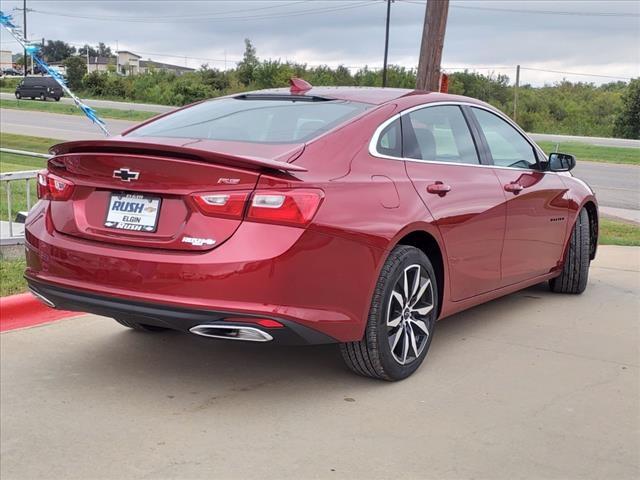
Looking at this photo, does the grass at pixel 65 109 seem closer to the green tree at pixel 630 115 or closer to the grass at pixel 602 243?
the green tree at pixel 630 115

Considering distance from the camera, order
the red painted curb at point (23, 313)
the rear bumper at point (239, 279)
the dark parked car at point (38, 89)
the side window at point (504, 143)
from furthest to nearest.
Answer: the dark parked car at point (38, 89) → the side window at point (504, 143) → the red painted curb at point (23, 313) → the rear bumper at point (239, 279)

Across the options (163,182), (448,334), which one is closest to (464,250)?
(448,334)

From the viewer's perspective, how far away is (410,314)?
4102mm

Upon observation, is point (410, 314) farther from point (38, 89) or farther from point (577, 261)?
point (38, 89)

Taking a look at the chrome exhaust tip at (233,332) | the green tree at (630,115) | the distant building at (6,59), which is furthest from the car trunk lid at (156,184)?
the distant building at (6,59)

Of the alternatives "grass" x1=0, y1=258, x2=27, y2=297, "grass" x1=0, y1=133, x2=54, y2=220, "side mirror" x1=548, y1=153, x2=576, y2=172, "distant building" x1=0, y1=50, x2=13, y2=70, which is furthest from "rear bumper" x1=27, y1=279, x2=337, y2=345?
"distant building" x1=0, y1=50, x2=13, y2=70

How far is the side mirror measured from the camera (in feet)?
18.7

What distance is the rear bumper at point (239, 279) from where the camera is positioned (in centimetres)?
329

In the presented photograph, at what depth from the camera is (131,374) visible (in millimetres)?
4148

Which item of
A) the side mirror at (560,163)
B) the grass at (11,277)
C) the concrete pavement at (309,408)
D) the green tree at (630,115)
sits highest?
the green tree at (630,115)

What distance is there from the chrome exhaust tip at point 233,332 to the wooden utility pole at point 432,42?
7585mm

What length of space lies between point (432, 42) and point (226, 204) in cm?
768

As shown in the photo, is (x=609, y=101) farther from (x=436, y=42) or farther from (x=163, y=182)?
(x=163, y=182)

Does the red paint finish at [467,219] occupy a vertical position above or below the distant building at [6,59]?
below
